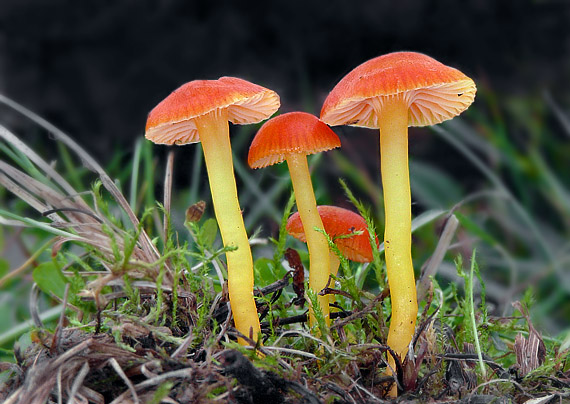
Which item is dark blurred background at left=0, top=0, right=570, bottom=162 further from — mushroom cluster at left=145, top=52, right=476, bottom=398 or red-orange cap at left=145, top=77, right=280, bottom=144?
red-orange cap at left=145, top=77, right=280, bottom=144

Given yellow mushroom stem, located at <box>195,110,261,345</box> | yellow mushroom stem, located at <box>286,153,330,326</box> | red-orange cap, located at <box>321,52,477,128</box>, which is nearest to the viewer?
red-orange cap, located at <box>321,52,477,128</box>

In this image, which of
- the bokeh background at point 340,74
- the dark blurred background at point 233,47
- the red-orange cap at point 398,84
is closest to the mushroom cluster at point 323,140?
the red-orange cap at point 398,84

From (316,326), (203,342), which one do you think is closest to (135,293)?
(203,342)

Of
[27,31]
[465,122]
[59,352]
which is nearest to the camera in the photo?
[59,352]

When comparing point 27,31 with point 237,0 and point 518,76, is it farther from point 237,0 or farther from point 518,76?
point 518,76

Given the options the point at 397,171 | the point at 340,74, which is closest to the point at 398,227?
the point at 397,171

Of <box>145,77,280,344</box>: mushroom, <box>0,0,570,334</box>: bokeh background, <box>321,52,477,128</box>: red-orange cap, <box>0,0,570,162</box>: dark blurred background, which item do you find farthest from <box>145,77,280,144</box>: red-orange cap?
<box>0,0,570,162</box>: dark blurred background

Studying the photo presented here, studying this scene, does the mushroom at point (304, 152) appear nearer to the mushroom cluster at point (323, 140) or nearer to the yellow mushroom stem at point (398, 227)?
the mushroom cluster at point (323, 140)
